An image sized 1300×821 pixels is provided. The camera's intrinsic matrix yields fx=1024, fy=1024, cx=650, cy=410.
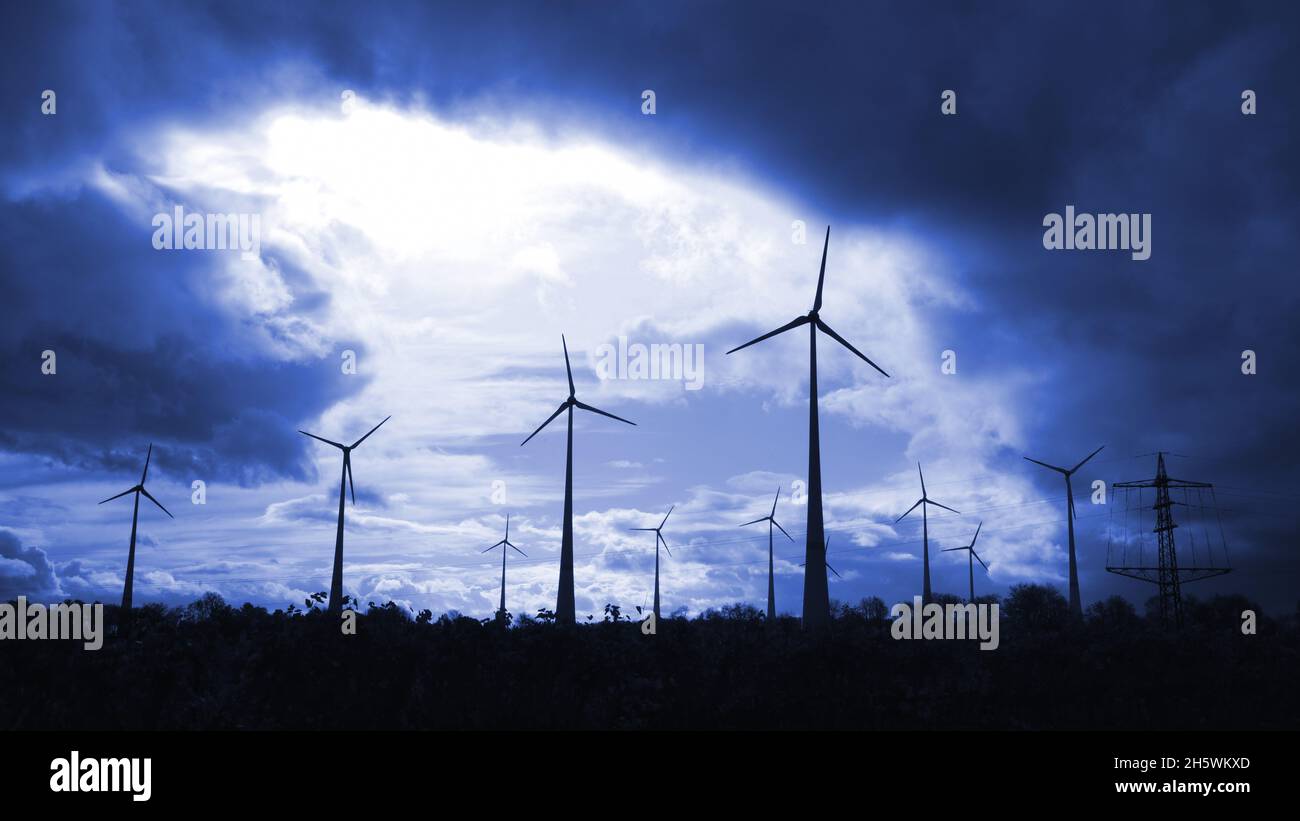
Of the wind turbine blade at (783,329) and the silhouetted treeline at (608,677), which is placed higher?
the wind turbine blade at (783,329)

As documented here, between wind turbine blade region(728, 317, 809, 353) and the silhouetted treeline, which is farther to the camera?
wind turbine blade region(728, 317, 809, 353)

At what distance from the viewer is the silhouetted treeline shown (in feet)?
109

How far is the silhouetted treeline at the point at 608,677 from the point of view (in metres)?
33.2

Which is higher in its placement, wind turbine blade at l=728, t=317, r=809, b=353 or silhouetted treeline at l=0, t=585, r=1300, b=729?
wind turbine blade at l=728, t=317, r=809, b=353

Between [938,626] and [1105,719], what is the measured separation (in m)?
7.31

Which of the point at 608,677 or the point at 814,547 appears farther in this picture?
the point at 814,547

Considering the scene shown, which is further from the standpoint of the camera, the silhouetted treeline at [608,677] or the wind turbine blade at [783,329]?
the wind turbine blade at [783,329]

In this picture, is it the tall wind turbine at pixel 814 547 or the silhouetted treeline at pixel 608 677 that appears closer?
the silhouetted treeline at pixel 608 677

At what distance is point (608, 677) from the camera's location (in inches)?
1496
